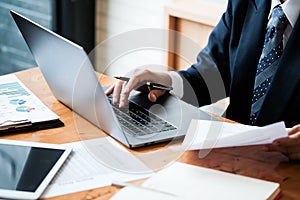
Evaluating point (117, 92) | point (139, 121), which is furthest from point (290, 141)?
point (117, 92)

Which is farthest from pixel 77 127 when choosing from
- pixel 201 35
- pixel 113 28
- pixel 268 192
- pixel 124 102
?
pixel 113 28

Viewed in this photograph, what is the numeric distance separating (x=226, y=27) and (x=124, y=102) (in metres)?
0.57

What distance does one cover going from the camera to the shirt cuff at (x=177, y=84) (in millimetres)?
1760

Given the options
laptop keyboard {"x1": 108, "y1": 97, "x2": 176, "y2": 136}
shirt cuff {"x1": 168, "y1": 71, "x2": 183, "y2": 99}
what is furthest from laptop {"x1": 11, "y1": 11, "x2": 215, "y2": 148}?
shirt cuff {"x1": 168, "y1": 71, "x2": 183, "y2": 99}

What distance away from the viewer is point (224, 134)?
141 cm

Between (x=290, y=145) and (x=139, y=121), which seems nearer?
(x=290, y=145)

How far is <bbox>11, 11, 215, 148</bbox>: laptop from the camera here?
4.55 feet

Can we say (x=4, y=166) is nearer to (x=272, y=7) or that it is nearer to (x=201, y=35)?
(x=272, y=7)

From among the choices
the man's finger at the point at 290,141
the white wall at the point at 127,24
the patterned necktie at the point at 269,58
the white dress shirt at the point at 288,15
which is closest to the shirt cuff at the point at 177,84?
the white dress shirt at the point at 288,15

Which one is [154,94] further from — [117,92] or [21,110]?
[21,110]

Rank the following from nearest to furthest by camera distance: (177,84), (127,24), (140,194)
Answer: (140,194) < (177,84) < (127,24)

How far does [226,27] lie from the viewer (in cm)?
198

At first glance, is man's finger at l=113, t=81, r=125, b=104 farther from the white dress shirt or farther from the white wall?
the white wall

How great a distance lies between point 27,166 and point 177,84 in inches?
25.7
